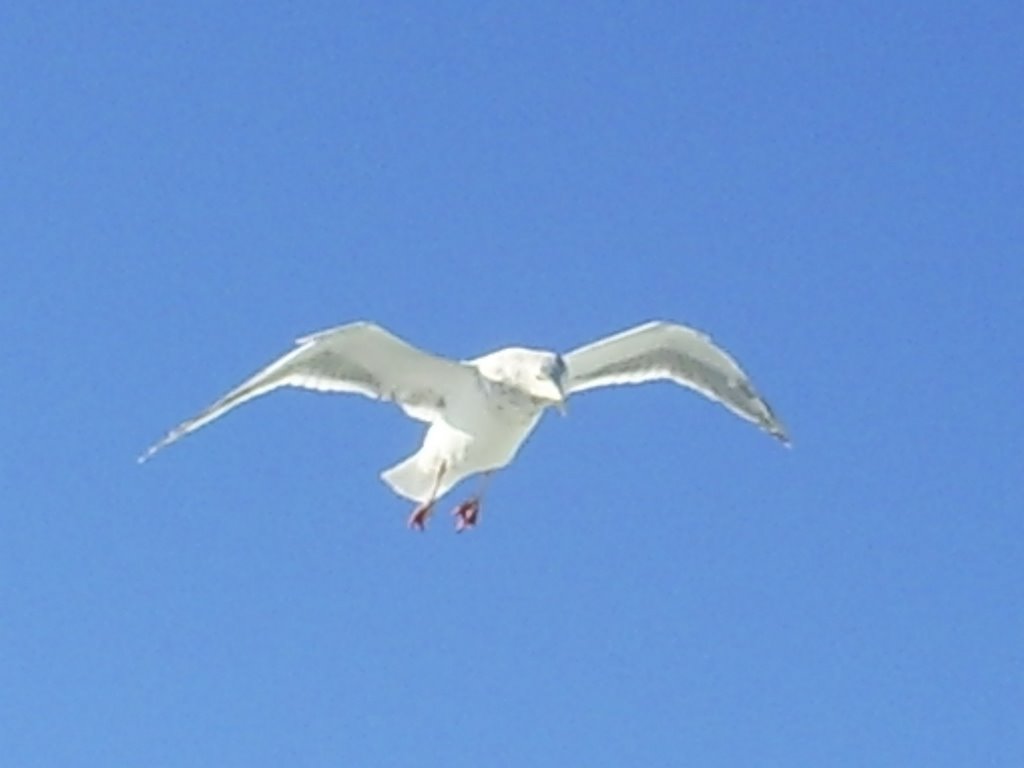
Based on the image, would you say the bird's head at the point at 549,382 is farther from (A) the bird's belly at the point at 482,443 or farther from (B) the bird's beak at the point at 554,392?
(A) the bird's belly at the point at 482,443

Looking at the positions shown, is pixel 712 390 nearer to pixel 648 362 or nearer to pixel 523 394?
pixel 648 362

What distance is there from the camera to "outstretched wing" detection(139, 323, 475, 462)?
1384 cm

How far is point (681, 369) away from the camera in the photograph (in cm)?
1519

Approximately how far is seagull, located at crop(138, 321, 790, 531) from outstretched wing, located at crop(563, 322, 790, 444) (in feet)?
0.06

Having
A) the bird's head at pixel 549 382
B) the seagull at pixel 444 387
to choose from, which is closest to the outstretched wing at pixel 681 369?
the seagull at pixel 444 387

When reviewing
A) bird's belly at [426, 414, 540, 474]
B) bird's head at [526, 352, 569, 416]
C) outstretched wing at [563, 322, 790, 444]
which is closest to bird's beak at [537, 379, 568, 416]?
bird's head at [526, 352, 569, 416]

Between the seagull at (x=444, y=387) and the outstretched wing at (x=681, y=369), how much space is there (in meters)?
0.02

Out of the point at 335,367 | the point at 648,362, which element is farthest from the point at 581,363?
the point at 335,367

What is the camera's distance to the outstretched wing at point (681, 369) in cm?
1500

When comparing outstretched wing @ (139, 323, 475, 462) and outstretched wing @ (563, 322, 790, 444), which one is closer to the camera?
outstretched wing @ (139, 323, 475, 462)

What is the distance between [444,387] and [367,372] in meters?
0.43

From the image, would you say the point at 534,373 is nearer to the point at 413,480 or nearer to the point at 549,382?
the point at 549,382

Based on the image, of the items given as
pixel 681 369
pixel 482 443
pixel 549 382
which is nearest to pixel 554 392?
pixel 549 382

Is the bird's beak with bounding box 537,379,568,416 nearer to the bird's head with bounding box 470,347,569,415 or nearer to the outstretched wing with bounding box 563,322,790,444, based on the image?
the bird's head with bounding box 470,347,569,415
